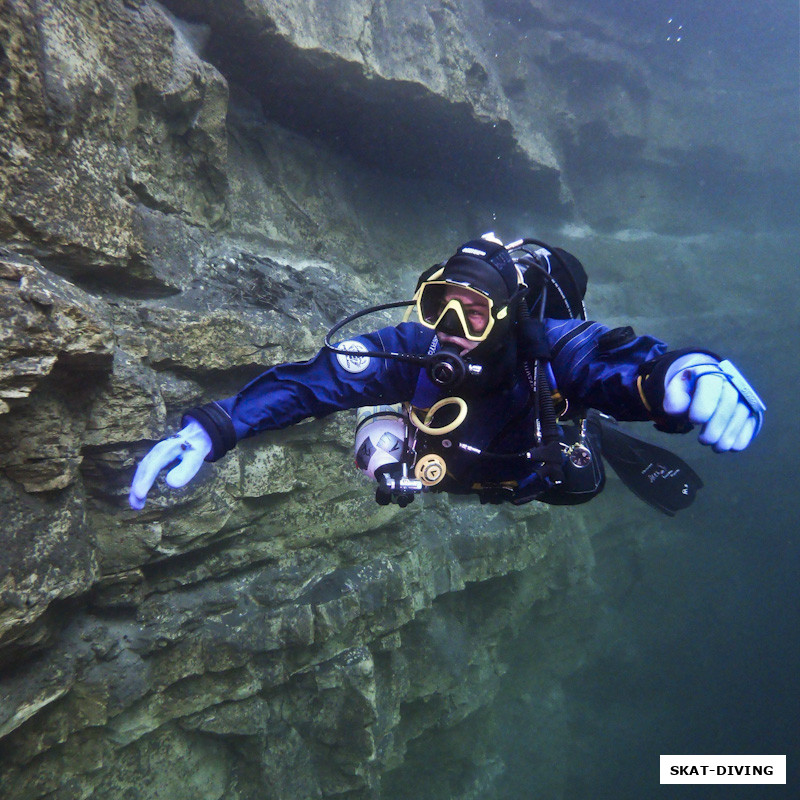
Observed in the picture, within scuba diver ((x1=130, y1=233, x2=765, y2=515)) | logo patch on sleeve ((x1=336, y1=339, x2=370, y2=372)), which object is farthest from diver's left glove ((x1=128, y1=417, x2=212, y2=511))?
logo patch on sleeve ((x1=336, y1=339, x2=370, y2=372))

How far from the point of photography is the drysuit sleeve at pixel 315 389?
2186 mm

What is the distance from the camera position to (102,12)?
3520 millimetres

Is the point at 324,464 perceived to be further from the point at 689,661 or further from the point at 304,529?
the point at 689,661

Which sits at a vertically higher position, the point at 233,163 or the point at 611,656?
the point at 233,163

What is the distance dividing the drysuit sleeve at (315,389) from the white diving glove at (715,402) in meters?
1.16

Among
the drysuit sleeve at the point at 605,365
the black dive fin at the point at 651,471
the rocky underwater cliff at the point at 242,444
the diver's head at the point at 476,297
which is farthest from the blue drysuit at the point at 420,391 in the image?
the black dive fin at the point at 651,471

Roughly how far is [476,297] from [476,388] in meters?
0.40

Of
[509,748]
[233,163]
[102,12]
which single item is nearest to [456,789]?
[509,748]

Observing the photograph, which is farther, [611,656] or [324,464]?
[611,656]

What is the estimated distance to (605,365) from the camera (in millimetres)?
→ 2021

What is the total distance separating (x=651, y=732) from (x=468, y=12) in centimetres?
1652

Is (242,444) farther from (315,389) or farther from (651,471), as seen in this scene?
(651,471)

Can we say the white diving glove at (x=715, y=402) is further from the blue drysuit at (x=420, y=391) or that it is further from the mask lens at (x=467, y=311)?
the mask lens at (x=467, y=311)

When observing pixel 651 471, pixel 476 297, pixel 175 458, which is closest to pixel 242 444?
pixel 175 458
